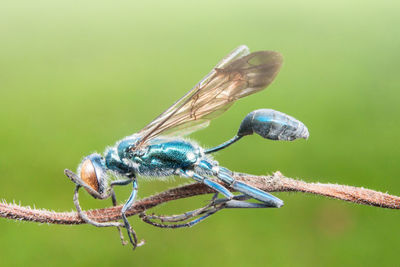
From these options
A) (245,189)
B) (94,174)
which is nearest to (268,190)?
(245,189)

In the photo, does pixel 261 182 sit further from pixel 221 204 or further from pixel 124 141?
pixel 124 141

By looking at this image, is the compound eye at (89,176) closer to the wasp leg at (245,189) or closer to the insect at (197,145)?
the insect at (197,145)

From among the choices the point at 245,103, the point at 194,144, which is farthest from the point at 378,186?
the point at 194,144

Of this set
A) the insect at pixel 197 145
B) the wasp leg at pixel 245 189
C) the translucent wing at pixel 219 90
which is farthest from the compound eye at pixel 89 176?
the wasp leg at pixel 245 189

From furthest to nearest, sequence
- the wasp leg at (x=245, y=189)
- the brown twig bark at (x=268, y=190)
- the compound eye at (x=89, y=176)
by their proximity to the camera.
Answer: the compound eye at (x=89, y=176) < the wasp leg at (x=245, y=189) < the brown twig bark at (x=268, y=190)

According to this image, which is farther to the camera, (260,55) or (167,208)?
(167,208)

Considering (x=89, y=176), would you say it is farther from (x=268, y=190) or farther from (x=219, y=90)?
(x=268, y=190)

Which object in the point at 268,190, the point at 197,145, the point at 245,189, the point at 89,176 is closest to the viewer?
the point at 268,190
